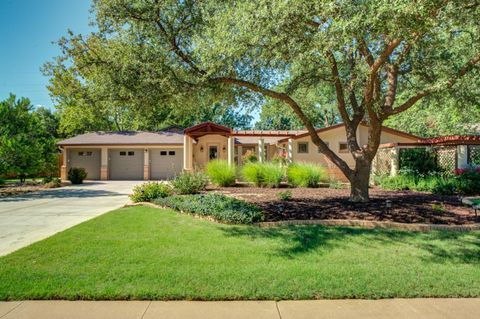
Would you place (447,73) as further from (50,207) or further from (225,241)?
(50,207)

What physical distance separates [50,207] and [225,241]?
7468 millimetres

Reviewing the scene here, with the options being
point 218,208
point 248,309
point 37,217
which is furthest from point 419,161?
point 37,217

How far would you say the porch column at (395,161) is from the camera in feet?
51.6

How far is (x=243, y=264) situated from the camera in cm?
465

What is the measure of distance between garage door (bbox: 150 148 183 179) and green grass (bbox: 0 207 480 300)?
57.7ft

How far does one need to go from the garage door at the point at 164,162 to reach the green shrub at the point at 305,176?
11.6 metres

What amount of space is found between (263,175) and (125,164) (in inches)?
553

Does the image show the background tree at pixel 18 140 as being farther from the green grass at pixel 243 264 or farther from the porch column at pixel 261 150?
the porch column at pixel 261 150

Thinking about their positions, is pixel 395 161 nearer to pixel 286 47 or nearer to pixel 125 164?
pixel 286 47

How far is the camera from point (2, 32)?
1316cm

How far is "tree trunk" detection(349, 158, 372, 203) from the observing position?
9.13 m

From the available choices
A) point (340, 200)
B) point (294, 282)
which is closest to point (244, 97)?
point (340, 200)

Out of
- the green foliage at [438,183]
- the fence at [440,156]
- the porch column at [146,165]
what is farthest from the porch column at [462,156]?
the porch column at [146,165]

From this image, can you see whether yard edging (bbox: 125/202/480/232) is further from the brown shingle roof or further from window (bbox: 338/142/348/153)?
the brown shingle roof
